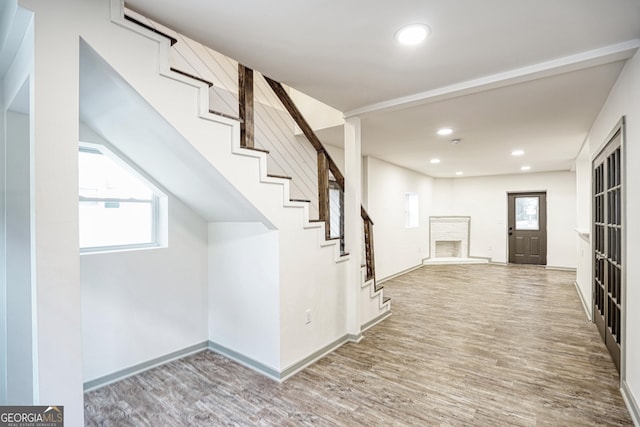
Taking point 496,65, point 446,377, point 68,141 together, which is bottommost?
point 446,377

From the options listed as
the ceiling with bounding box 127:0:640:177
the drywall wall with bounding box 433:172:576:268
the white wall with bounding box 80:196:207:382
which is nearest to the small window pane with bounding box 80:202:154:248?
the white wall with bounding box 80:196:207:382

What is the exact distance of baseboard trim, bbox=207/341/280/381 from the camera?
2.73 meters

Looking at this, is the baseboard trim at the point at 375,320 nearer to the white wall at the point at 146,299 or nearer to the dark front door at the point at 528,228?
the white wall at the point at 146,299

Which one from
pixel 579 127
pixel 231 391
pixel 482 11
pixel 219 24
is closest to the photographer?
pixel 482 11

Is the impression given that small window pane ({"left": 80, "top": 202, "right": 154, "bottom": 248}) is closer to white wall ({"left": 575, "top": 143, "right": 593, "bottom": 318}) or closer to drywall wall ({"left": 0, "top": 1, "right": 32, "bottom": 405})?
drywall wall ({"left": 0, "top": 1, "right": 32, "bottom": 405})

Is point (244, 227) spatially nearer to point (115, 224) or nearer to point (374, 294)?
point (115, 224)

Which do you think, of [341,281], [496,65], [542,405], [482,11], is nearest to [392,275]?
[341,281]

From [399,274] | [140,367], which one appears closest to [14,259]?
[140,367]

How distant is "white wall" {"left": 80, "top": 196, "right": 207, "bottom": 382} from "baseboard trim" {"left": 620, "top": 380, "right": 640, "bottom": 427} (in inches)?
140

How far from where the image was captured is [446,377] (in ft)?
9.00

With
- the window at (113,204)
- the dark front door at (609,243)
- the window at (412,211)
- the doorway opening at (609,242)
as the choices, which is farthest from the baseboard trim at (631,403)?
the window at (412,211)

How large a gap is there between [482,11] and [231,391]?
10.3ft

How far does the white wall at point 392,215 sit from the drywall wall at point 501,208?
4.69ft

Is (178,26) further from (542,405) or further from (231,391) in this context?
(542,405)
